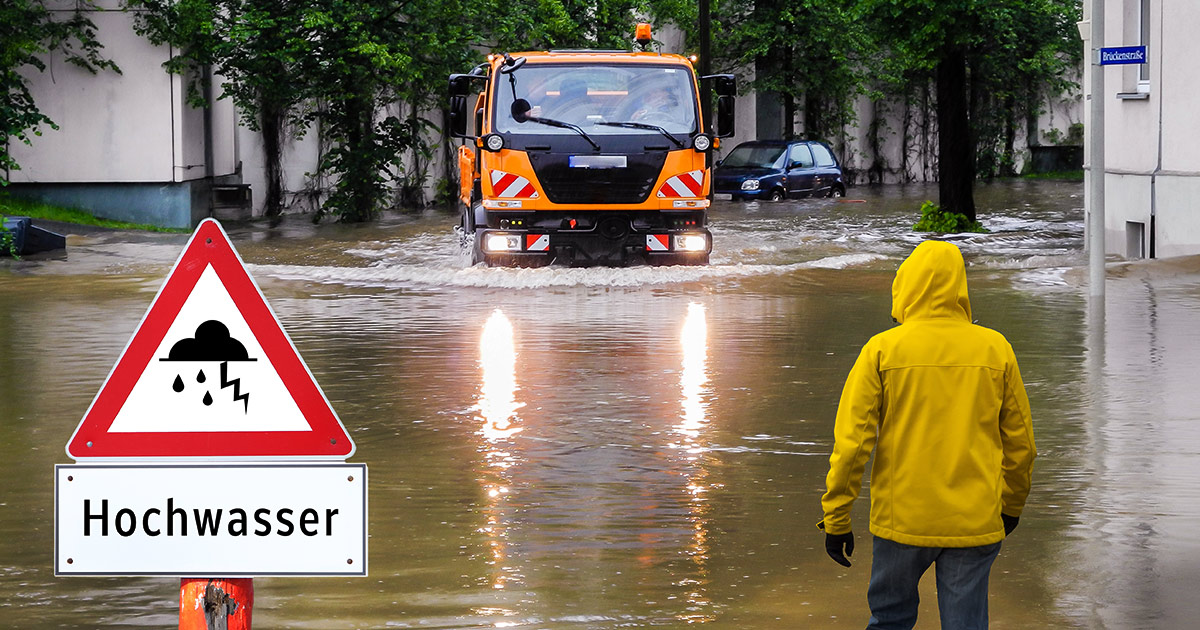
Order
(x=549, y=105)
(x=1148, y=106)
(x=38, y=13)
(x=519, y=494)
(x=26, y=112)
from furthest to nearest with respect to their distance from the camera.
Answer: (x=38, y=13) < (x=26, y=112) < (x=1148, y=106) < (x=549, y=105) < (x=519, y=494)

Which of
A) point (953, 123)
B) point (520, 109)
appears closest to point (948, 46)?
point (953, 123)

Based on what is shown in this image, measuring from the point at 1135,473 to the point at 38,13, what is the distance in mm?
23728

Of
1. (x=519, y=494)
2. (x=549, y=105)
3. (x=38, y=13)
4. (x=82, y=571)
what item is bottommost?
(x=519, y=494)

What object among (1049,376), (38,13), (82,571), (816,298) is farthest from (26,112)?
(82,571)

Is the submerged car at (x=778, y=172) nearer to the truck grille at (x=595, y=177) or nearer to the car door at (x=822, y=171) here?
the car door at (x=822, y=171)

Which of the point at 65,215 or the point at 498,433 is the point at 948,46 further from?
the point at 498,433

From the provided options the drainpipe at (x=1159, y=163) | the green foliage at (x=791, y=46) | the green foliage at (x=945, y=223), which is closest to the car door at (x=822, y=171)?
the green foliage at (x=791, y=46)

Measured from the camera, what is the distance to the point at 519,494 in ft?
25.9

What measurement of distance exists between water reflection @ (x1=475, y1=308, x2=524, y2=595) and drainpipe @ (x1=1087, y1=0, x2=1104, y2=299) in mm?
5614

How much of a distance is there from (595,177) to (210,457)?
601 inches

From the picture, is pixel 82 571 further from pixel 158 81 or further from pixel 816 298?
pixel 158 81

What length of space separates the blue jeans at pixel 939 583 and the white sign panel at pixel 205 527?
5.72 feet

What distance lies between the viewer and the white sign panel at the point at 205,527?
135 inches

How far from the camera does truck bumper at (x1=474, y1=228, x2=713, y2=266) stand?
62.1ft
